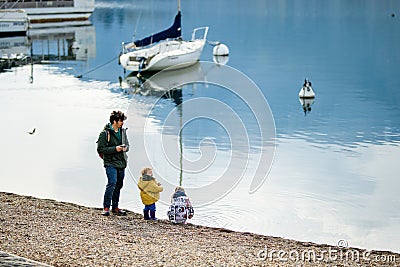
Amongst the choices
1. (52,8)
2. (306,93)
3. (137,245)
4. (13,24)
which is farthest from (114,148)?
(52,8)

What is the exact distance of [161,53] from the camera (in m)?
37.9

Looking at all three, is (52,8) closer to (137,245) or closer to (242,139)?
(242,139)

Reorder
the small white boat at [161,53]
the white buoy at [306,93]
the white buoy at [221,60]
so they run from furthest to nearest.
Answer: the white buoy at [221,60] < the small white boat at [161,53] < the white buoy at [306,93]

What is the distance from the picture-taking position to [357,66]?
135ft

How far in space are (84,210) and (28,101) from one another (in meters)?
17.4

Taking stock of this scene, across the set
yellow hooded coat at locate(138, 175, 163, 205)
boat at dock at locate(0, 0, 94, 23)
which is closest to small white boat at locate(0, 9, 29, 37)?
boat at dock at locate(0, 0, 94, 23)

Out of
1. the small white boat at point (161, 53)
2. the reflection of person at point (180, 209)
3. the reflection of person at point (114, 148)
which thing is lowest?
the small white boat at point (161, 53)

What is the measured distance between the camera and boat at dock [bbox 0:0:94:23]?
65.7 metres

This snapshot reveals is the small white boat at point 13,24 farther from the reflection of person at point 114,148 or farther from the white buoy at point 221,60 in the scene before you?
the reflection of person at point 114,148

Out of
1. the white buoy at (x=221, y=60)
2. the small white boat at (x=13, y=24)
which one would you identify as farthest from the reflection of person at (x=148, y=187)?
the small white boat at (x=13, y=24)

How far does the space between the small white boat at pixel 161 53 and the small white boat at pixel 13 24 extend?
18.4 m

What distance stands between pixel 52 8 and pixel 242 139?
49.5m

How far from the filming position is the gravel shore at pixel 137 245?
842cm

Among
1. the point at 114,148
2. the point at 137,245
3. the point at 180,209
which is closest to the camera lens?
the point at 137,245
